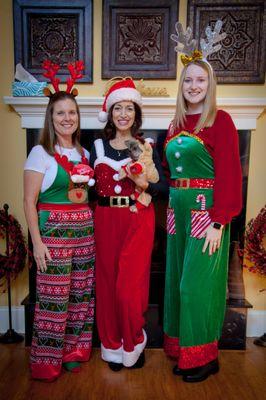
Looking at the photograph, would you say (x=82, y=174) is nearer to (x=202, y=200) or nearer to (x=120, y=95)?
(x=120, y=95)

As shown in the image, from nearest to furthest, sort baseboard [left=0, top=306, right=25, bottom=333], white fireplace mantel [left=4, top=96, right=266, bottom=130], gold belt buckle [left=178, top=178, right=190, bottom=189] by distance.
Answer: gold belt buckle [left=178, top=178, right=190, bottom=189]
white fireplace mantel [left=4, top=96, right=266, bottom=130]
baseboard [left=0, top=306, right=25, bottom=333]

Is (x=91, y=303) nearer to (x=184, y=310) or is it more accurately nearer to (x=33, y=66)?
(x=184, y=310)

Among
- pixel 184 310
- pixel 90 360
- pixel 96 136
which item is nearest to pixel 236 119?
pixel 96 136

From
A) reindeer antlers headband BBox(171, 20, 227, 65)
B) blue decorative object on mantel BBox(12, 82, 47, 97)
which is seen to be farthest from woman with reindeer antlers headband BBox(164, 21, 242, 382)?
blue decorative object on mantel BBox(12, 82, 47, 97)

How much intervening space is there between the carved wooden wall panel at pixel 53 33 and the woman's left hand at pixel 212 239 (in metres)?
1.30

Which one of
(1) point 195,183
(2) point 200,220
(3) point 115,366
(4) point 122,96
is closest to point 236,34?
(4) point 122,96

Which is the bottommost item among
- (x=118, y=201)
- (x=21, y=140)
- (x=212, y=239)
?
(x=212, y=239)

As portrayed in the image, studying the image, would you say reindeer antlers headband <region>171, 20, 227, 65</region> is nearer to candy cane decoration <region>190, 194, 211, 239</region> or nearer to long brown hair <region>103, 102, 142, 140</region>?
long brown hair <region>103, 102, 142, 140</region>

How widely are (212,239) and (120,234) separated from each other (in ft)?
1.64

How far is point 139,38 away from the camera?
7.76 feet

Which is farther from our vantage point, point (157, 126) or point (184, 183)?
point (157, 126)

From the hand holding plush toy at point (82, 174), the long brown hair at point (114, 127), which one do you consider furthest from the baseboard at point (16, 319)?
the long brown hair at point (114, 127)

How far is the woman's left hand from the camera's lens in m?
1.83

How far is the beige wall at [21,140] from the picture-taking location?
2359 millimetres
